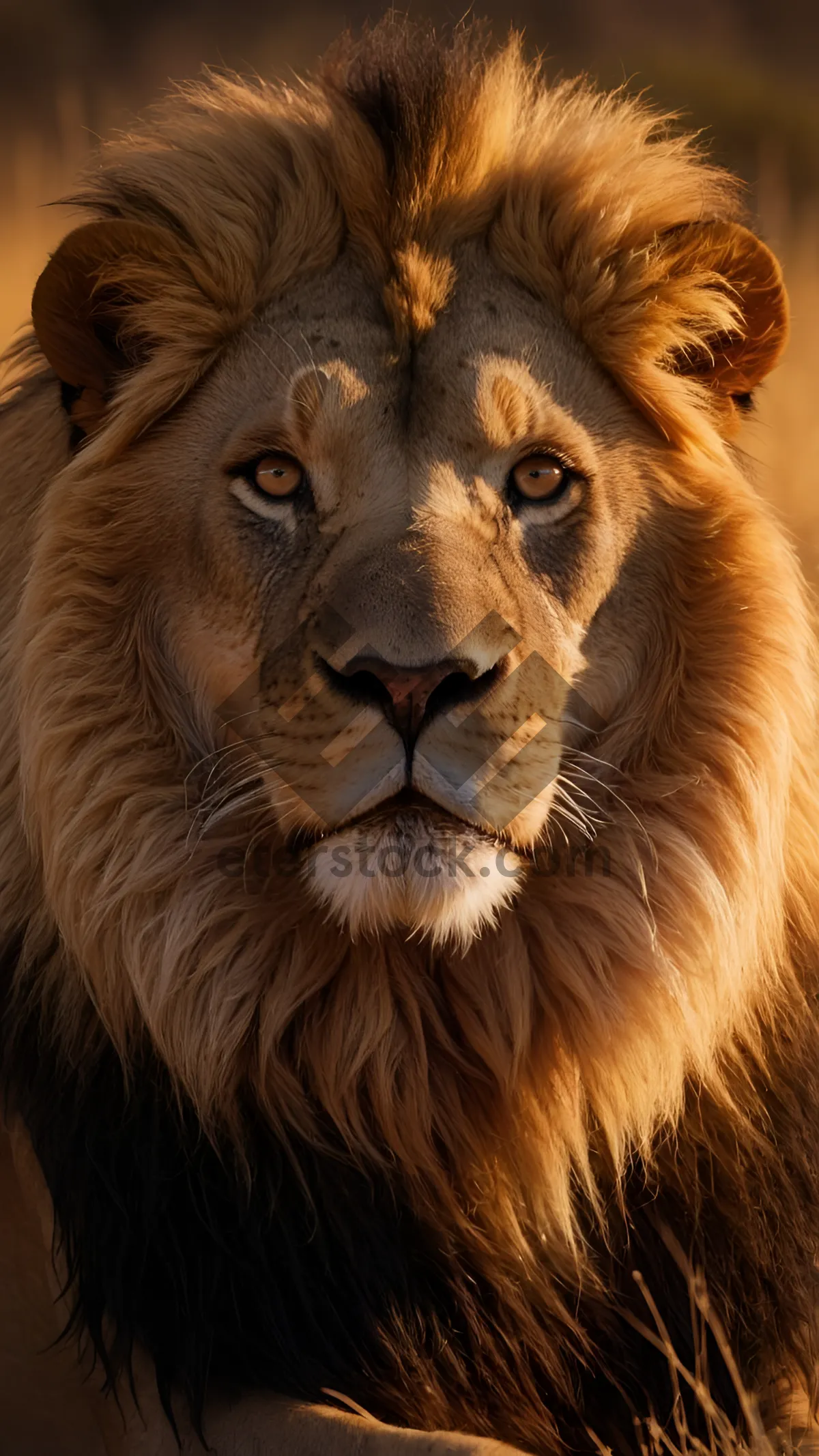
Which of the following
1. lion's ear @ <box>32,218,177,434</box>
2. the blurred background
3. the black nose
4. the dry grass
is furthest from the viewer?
the blurred background

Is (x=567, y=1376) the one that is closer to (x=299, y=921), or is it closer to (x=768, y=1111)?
(x=768, y=1111)

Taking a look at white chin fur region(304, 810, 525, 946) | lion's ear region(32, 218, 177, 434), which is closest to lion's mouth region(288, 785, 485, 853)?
white chin fur region(304, 810, 525, 946)

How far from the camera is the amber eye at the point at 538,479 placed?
2.85 m

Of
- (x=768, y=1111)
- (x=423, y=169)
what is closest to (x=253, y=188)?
(x=423, y=169)

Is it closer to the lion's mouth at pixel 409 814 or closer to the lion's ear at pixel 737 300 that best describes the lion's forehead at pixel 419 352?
the lion's ear at pixel 737 300

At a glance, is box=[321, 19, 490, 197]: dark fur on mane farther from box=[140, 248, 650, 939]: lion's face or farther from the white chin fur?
the white chin fur

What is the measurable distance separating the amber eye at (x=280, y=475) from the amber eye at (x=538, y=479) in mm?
329

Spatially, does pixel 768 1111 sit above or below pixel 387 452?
below

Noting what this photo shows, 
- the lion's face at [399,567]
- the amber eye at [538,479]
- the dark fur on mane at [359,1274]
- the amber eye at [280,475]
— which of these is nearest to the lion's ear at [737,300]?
the lion's face at [399,567]

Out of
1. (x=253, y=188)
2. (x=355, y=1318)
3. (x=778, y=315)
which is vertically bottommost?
(x=355, y=1318)

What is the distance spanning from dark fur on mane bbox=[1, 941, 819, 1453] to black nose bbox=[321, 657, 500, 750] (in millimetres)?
727

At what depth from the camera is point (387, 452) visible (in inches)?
109

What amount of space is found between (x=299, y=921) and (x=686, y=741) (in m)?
0.67

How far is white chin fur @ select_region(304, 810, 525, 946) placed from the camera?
2.53 m
